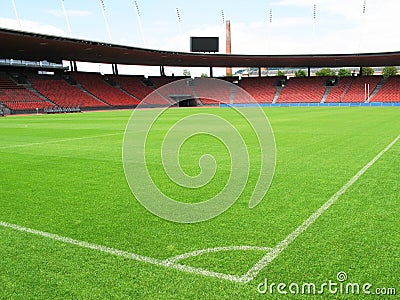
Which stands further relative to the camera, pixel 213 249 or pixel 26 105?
pixel 26 105

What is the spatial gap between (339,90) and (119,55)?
130ft

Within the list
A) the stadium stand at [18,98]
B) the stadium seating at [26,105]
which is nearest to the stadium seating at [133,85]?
the stadium stand at [18,98]

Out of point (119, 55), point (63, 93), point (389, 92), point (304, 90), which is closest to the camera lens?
point (119, 55)

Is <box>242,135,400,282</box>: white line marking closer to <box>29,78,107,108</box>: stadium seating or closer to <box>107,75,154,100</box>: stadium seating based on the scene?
<box>29,78,107,108</box>: stadium seating

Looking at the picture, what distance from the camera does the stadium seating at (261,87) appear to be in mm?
71575

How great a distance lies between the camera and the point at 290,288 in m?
3.47

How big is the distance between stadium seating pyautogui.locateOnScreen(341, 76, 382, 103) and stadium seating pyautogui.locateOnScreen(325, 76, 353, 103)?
65 centimetres

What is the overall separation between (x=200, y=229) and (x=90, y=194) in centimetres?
274

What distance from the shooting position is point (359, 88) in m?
67.4

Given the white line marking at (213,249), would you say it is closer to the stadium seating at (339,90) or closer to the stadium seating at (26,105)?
the stadium seating at (26,105)

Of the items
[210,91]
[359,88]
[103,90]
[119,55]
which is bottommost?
[359,88]

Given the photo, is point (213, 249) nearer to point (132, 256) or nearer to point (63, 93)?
point (132, 256)

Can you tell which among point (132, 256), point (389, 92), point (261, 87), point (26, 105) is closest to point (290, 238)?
point (132, 256)

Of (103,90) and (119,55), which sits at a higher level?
(119,55)
